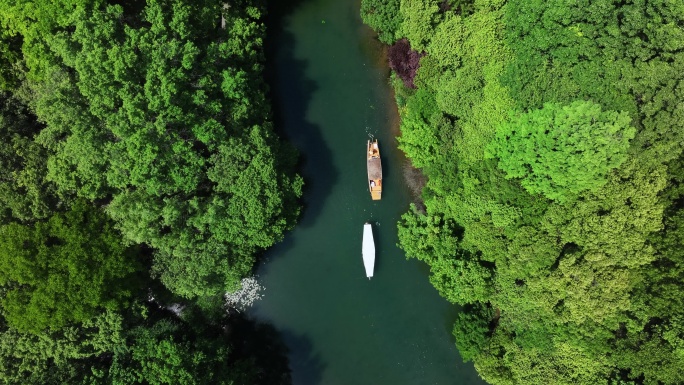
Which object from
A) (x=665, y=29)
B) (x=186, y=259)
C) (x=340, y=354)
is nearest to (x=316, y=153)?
(x=186, y=259)

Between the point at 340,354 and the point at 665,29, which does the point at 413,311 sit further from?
the point at 665,29

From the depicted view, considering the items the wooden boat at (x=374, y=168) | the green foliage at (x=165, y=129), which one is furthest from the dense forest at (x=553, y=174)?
the green foliage at (x=165, y=129)

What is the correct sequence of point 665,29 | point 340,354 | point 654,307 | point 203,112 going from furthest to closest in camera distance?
point 340,354, point 203,112, point 654,307, point 665,29

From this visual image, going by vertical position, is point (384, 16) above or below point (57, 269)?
above

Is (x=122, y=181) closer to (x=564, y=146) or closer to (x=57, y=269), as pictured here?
(x=57, y=269)

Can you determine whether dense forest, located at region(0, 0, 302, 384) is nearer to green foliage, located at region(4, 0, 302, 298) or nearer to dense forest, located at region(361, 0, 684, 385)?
green foliage, located at region(4, 0, 302, 298)

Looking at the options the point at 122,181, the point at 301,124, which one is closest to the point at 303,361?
the point at 301,124
